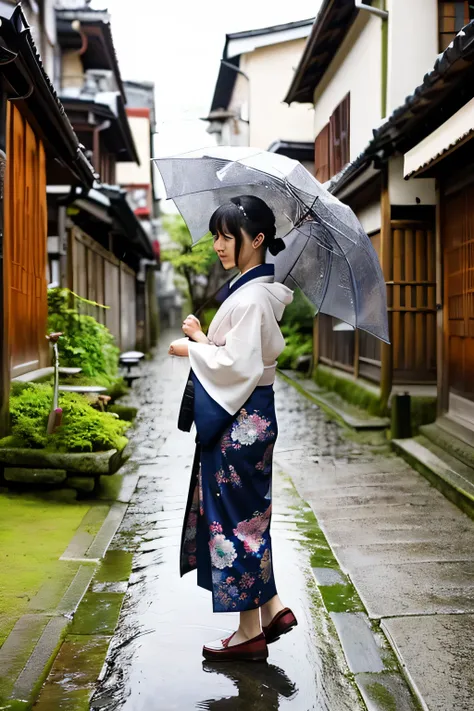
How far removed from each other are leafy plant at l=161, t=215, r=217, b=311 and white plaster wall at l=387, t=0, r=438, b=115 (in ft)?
88.5

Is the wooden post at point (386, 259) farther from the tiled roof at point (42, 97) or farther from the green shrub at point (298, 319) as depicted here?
the green shrub at point (298, 319)

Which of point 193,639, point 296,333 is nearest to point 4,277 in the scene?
point 193,639

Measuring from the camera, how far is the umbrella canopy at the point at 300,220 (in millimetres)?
3932

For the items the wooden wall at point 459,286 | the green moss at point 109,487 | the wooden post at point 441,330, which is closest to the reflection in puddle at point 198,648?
the green moss at point 109,487

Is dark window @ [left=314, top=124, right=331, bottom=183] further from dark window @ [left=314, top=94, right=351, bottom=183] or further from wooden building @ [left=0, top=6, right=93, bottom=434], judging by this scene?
wooden building @ [left=0, top=6, right=93, bottom=434]

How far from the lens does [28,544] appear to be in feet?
18.7

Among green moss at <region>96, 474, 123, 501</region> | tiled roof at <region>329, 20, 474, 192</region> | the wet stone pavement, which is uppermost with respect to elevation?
tiled roof at <region>329, 20, 474, 192</region>

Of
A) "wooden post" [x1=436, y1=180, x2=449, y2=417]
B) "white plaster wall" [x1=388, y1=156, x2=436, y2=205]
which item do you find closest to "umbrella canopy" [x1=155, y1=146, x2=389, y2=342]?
"wooden post" [x1=436, y1=180, x2=449, y2=417]

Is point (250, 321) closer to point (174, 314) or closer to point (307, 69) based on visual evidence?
point (307, 69)

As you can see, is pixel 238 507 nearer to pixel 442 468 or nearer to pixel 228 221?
pixel 228 221

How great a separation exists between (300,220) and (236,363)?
1066 mm

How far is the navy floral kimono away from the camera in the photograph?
3.69 m

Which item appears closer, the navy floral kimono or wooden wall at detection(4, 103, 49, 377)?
the navy floral kimono

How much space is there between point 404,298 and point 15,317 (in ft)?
19.6
